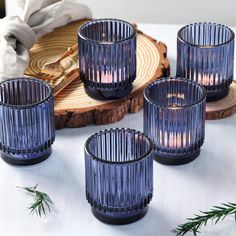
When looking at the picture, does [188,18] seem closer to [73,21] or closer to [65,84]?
[73,21]

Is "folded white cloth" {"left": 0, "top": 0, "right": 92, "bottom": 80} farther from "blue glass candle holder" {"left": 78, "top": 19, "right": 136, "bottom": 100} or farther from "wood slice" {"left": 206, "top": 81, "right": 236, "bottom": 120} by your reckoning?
"wood slice" {"left": 206, "top": 81, "right": 236, "bottom": 120}

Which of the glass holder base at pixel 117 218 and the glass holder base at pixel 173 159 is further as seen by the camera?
the glass holder base at pixel 173 159

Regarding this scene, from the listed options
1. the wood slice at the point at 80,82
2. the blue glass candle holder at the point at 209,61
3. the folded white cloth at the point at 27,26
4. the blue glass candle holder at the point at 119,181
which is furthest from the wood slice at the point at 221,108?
the folded white cloth at the point at 27,26

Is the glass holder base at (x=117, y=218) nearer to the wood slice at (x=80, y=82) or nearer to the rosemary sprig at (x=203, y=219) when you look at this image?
the rosemary sprig at (x=203, y=219)

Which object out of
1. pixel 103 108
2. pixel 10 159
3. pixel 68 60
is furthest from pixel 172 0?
pixel 10 159

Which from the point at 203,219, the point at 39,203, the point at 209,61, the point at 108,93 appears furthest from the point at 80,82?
the point at 203,219

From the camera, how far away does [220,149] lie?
1.73 m

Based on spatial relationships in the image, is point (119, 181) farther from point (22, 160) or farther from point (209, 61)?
point (209, 61)

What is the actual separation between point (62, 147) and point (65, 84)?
19 centimetres

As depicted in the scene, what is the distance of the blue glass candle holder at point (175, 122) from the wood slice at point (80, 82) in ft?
0.41

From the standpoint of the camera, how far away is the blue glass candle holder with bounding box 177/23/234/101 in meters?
1.79

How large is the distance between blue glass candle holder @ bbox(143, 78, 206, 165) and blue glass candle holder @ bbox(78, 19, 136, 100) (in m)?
0.12

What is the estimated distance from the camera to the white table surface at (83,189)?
4.93 feet

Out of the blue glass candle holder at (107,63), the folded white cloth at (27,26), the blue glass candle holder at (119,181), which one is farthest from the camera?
the folded white cloth at (27,26)
